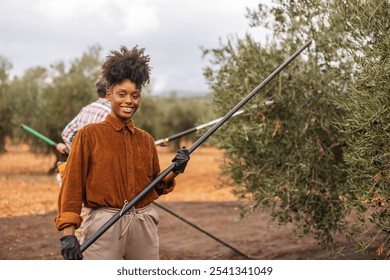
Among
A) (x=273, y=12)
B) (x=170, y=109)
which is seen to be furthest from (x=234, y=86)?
(x=170, y=109)

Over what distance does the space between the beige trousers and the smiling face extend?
0.71 m

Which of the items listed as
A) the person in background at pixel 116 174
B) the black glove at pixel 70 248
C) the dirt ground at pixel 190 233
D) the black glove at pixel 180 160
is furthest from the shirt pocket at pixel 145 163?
the dirt ground at pixel 190 233

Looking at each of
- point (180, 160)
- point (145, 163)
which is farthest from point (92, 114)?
point (180, 160)

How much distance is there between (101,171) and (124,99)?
57 centimetres

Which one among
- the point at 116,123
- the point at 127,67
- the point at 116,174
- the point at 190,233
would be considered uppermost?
the point at 127,67

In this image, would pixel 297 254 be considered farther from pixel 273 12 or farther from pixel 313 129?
pixel 273 12

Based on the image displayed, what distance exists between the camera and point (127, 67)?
4.43 meters

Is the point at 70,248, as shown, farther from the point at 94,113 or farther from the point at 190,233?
the point at 190,233

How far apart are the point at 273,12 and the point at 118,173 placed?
19.1 ft

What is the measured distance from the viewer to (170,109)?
52.2 meters

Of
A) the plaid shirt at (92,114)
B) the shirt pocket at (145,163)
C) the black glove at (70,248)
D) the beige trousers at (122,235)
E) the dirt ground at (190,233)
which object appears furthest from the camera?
the dirt ground at (190,233)

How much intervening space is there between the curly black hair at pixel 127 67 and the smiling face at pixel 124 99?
0.16 feet

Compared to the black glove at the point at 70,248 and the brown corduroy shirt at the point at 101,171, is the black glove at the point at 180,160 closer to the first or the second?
the brown corduroy shirt at the point at 101,171

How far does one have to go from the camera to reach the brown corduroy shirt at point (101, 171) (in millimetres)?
4152
